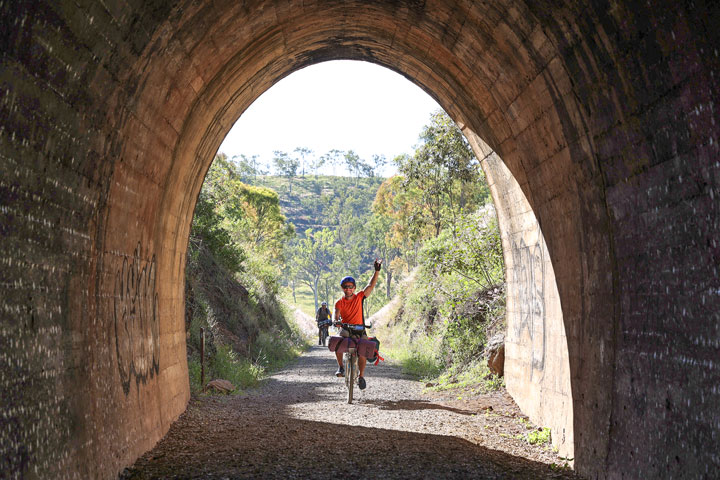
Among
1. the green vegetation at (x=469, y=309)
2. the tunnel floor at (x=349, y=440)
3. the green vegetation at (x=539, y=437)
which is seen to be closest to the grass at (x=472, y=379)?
the green vegetation at (x=469, y=309)

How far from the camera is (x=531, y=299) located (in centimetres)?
846

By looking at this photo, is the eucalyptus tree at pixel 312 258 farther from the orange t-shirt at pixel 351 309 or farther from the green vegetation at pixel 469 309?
the orange t-shirt at pixel 351 309

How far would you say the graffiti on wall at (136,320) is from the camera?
5719 mm

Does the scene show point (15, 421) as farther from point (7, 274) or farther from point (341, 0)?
point (341, 0)

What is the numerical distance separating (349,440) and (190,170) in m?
3.75

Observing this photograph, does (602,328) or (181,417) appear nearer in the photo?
(602,328)

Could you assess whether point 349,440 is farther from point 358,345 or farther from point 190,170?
point 190,170

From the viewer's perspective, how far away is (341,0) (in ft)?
26.7

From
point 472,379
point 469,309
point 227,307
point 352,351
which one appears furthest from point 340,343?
point 227,307

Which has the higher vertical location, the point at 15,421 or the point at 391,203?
the point at 391,203

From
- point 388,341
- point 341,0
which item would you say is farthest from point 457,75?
point 388,341

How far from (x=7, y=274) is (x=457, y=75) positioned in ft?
21.5

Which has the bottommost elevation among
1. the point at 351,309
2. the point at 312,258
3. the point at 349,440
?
the point at 349,440

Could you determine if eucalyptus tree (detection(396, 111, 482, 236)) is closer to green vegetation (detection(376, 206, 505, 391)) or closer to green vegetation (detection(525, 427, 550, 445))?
green vegetation (detection(376, 206, 505, 391))
